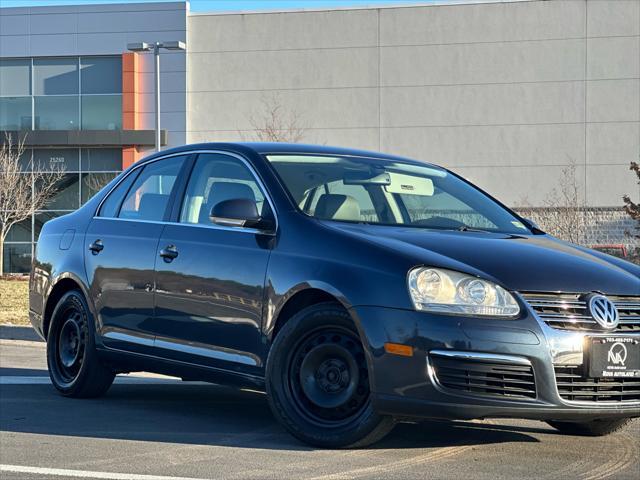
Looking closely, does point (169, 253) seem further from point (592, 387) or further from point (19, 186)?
point (19, 186)

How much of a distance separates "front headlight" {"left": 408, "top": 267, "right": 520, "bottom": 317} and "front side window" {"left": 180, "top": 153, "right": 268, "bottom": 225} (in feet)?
4.84

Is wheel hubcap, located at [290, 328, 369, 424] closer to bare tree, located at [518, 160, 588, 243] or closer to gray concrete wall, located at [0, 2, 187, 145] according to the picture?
bare tree, located at [518, 160, 588, 243]

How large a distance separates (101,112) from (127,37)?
265 centimetres

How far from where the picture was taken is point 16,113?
128ft

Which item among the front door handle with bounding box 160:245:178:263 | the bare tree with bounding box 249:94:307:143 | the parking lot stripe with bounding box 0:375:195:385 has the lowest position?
the parking lot stripe with bounding box 0:375:195:385

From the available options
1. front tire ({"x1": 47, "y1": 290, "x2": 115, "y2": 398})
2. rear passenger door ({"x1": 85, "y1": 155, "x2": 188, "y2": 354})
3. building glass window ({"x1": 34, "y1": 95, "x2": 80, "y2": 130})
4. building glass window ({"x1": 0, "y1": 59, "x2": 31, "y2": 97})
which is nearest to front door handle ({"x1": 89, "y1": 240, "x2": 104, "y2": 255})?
rear passenger door ({"x1": 85, "y1": 155, "x2": 188, "y2": 354})

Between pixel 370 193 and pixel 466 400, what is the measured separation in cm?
177

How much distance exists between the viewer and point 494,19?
37312 mm

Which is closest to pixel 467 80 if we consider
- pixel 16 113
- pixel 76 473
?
pixel 16 113

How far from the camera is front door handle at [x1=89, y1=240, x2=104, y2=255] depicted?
24.8ft

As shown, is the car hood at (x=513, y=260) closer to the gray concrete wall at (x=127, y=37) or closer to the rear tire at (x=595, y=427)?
the rear tire at (x=595, y=427)

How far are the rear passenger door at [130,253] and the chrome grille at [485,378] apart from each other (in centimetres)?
226

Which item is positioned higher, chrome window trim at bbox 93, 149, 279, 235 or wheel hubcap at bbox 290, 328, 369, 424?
chrome window trim at bbox 93, 149, 279, 235

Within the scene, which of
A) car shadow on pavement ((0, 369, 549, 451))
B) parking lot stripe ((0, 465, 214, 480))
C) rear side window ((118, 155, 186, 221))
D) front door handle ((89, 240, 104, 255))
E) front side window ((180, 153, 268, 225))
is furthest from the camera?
front door handle ((89, 240, 104, 255))
